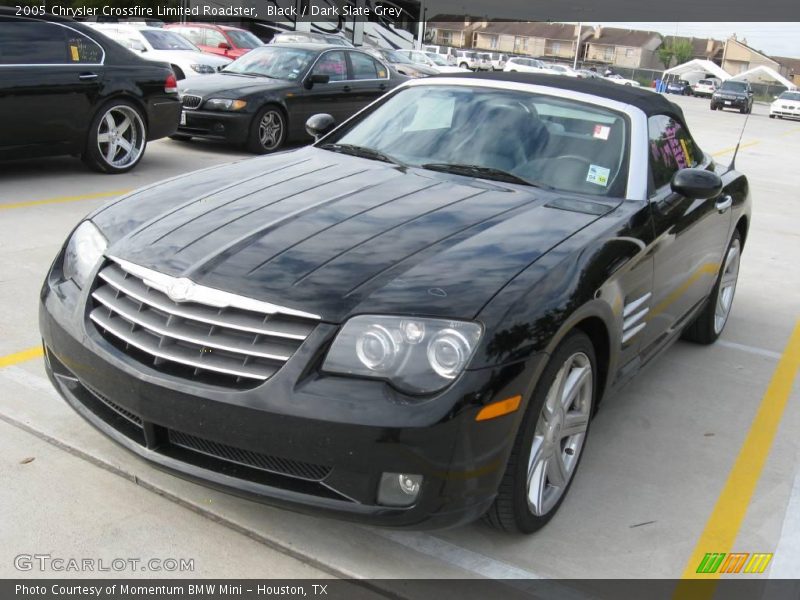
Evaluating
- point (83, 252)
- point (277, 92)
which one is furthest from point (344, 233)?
point (277, 92)

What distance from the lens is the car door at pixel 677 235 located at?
12.6 ft

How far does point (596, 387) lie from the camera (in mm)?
3361

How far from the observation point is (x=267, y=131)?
11438 millimetres

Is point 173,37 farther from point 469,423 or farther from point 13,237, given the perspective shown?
point 469,423

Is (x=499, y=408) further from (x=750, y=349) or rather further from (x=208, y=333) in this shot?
(x=750, y=349)

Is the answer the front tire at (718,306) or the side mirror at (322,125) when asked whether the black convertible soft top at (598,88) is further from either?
the front tire at (718,306)

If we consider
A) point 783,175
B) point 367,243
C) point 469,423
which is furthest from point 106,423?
point 783,175

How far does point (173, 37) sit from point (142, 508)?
1646cm

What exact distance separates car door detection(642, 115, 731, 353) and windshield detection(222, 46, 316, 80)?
314 inches

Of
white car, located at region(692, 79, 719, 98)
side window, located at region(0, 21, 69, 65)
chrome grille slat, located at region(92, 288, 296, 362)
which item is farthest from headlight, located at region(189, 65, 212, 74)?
white car, located at region(692, 79, 719, 98)

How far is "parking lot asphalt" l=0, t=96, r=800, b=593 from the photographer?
2867mm

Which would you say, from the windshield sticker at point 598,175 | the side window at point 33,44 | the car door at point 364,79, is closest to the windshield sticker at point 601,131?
the windshield sticker at point 598,175

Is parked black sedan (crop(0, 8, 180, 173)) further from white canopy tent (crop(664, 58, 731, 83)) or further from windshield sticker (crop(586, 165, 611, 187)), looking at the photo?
white canopy tent (crop(664, 58, 731, 83))

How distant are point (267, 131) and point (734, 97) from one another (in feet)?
110
